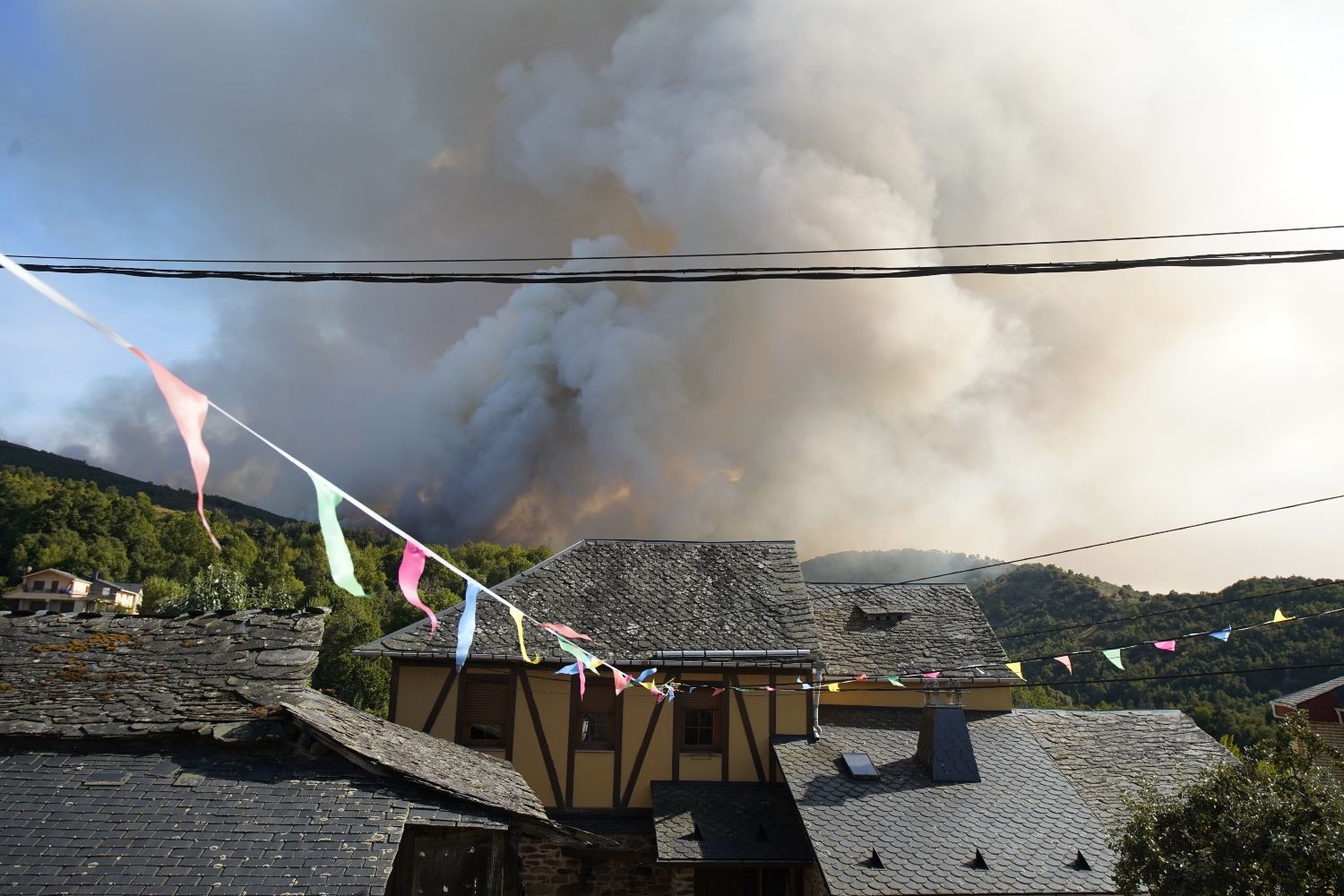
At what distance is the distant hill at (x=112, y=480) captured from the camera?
3265 inches

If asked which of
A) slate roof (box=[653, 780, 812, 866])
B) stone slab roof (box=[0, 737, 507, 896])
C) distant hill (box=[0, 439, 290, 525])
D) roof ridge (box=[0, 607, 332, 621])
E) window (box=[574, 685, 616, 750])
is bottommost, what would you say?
slate roof (box=[653, 780, 812, 866])

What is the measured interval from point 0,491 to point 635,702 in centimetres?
6929

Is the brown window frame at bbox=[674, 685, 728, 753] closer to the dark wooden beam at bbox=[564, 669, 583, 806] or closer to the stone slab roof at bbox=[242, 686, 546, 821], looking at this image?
the dark wooden beam at bbox=[564, 669, 583, 806]

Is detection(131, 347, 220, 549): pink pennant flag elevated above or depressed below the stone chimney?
above

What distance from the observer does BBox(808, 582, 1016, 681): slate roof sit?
17.0 metres

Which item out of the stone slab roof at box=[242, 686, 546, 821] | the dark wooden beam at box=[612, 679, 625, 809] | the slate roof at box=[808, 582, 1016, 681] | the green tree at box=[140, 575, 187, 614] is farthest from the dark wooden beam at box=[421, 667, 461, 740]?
the green tree at box=[140, 575, 187, 614]

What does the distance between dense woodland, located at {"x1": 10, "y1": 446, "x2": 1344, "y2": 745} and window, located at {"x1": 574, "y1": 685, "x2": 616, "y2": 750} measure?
162 inches

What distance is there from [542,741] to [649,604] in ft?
11.0

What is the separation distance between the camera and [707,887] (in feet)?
45.6

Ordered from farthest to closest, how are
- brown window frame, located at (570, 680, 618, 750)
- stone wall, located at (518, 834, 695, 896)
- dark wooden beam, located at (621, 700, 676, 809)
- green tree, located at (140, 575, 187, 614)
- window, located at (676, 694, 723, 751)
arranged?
1. green tree, located at (140, 575, 187, 614)
2. window, located at (676, 694, 723, 751)
3. brown window frame, located at (570, 680, 618, 750)
4. dark wooden beam, located at (621, 700, 676, 809)
5. stone wall, located at (518, 834, 695, 896)

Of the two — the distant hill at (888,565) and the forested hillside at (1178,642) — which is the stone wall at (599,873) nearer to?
the forested hillside at (1178,642)

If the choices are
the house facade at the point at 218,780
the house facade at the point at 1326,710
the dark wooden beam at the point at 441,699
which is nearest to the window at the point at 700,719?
the dark wooden beam at the point at 441,699

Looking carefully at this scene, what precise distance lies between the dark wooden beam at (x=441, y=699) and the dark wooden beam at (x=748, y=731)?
16.0 ft

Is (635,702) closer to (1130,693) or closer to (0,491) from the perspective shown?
(1130,693)
